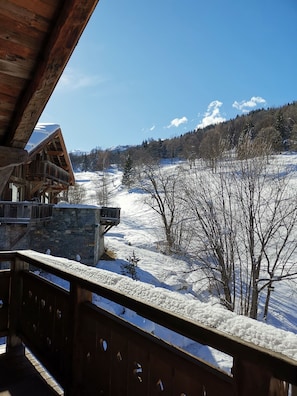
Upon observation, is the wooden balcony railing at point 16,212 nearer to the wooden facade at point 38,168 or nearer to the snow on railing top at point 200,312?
the wooden facade at point 38,168

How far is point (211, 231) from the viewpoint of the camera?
9.16 meters

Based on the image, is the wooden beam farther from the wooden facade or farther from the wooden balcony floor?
the wooden facade

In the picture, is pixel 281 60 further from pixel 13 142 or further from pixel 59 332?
pixel 59 332

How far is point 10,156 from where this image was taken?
2.46m

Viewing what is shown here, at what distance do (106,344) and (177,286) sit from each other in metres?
10.8

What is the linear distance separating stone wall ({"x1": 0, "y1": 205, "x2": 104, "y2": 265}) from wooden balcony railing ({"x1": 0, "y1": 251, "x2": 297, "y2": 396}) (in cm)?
865

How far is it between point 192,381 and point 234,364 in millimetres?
244

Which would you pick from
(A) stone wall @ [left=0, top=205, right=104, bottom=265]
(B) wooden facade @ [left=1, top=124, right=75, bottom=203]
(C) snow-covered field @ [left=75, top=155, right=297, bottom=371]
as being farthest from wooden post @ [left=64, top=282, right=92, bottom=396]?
(A) stone wall @ [left=0, top=205, right=104, bottom=265]

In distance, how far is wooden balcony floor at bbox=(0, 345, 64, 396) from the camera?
2014mm

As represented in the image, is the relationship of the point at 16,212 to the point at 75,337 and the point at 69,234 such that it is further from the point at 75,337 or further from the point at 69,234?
the point at 75,337

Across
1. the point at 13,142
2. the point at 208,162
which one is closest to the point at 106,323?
the point at 13,142

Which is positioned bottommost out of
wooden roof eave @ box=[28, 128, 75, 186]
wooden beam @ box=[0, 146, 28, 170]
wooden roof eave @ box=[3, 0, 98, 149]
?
wooden beam @ box=[0, 146, 28, 170]

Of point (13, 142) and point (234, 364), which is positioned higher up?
point (13, 142)

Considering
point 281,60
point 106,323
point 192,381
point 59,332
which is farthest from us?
point 281,60
